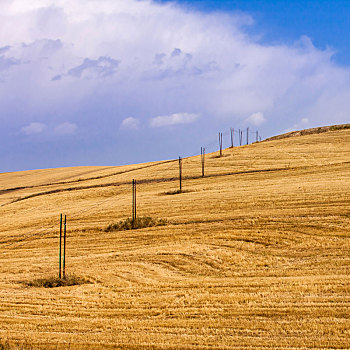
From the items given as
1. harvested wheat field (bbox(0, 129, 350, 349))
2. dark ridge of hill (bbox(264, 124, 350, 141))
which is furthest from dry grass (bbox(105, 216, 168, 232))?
dark ridge of hill (bbox(264, 124, 350, 141))

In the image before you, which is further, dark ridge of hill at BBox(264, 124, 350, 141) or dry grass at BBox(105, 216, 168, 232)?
dark ridge of hill at BBox(264, 124, 350, 141)

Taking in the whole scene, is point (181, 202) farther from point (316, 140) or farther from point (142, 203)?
point (316, 140)

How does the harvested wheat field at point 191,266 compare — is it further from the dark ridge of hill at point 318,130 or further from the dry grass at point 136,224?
the dark ridge of hill at point 318,130

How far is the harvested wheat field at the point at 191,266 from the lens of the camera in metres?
13.0

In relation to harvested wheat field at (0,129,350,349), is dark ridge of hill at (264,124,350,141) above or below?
above

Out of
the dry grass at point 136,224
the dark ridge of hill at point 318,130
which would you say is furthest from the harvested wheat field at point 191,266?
the dark ridge of hill at point 318,130

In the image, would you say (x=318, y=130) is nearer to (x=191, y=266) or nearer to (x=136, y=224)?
(x=136, y=224)

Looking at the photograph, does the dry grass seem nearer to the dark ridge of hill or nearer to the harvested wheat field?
the harvested wheat field

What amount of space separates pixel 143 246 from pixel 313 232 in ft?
32.9

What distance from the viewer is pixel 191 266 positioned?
73.9 feet

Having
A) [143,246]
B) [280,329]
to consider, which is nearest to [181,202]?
[143,246]

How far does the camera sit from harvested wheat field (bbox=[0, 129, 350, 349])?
1299 cm

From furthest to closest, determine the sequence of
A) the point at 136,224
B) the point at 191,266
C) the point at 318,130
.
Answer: the point at 318,130, the point at 136,224, the point at 191,266

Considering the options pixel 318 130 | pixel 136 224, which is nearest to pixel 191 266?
pixel 136 224
